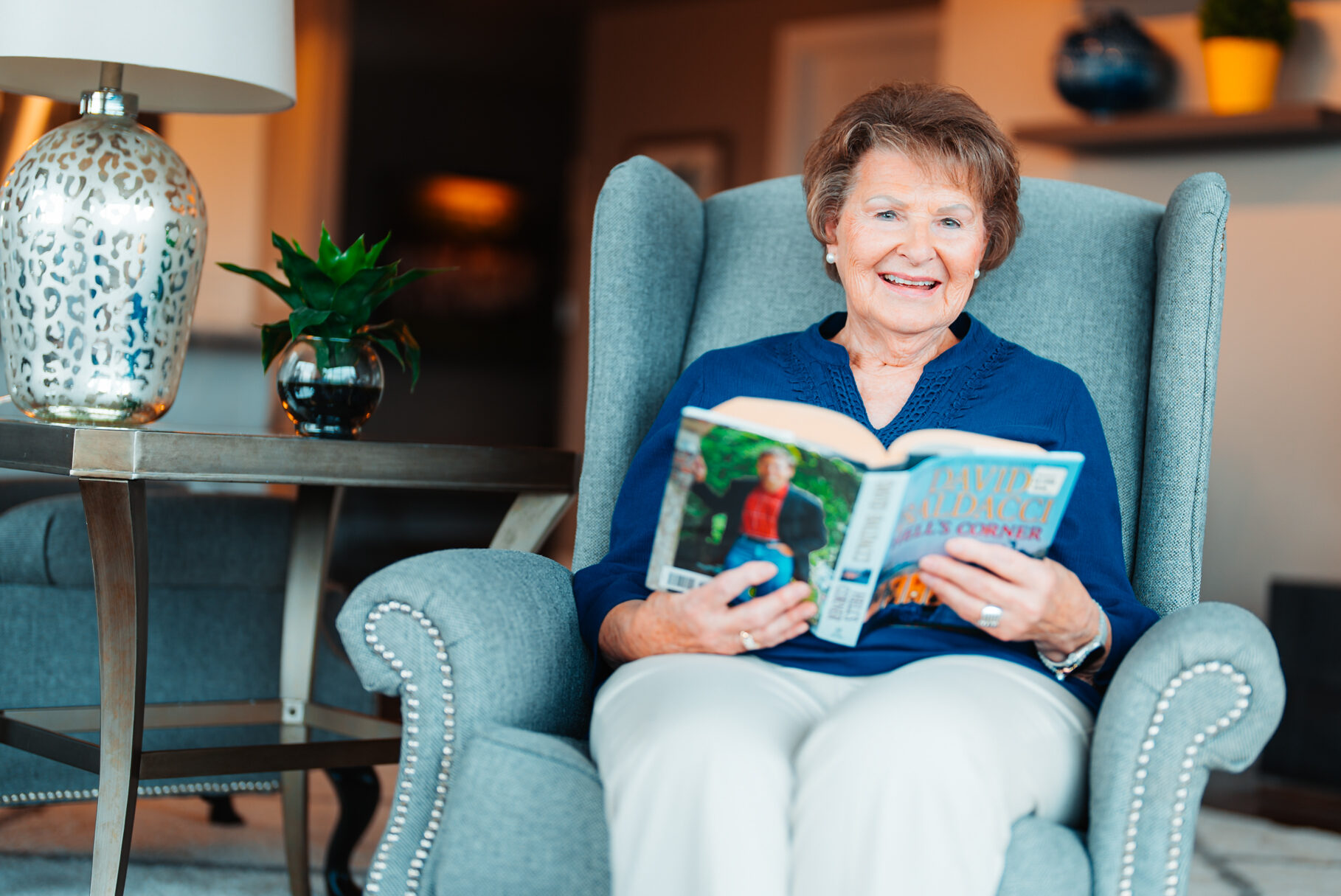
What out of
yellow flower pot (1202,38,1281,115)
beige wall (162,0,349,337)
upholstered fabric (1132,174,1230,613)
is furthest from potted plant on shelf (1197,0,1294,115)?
beige wall (162,0,349,337)

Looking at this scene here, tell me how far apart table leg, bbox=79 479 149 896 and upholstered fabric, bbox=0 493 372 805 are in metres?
0.34

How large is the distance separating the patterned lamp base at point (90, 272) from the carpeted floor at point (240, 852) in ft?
2.32

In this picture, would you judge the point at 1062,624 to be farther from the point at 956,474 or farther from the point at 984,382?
the point at 984,382

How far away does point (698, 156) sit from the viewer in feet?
20.6

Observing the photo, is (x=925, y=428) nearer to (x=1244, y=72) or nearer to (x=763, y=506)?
(x=763, y=506)

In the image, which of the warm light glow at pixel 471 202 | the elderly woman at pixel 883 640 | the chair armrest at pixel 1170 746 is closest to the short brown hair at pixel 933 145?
the elderly woman at pixel 883 640

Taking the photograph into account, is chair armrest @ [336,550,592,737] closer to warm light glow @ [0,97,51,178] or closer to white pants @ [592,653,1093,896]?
white pants @ [592,653,1093,896]

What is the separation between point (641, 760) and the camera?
3.84ft

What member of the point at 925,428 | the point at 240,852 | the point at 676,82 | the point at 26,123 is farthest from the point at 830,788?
the point at 676,82

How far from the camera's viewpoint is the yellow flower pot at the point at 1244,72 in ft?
11.1

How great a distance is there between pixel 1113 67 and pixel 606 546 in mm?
2499

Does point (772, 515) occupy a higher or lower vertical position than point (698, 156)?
lower

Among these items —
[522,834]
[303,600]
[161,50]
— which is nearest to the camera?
[522,834]

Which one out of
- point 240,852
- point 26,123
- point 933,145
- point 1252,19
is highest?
point 1252,19
